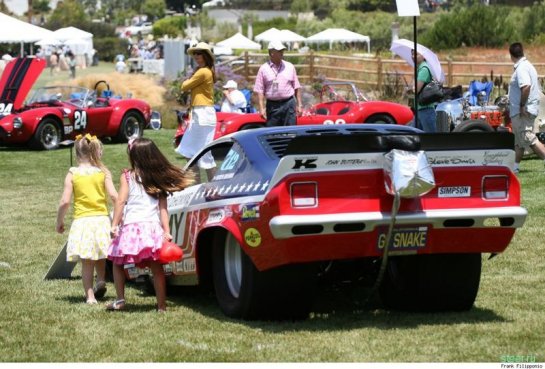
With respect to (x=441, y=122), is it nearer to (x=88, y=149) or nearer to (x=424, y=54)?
(x=424, y=54)

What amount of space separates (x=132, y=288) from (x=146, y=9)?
15084 cm

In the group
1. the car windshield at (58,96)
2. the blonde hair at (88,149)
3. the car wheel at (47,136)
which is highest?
the blonde hair at (88,149)

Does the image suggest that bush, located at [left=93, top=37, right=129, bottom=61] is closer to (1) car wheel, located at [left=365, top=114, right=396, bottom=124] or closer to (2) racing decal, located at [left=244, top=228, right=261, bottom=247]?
(1) car wheel, located at [left=365, top=114, right=396, bottom=124]

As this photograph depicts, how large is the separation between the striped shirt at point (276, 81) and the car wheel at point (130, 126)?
11.3 m

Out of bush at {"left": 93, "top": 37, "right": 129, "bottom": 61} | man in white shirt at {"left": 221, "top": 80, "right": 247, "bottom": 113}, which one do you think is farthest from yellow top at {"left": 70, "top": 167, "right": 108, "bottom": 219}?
bush at {"left": 93, "top": 37, "right": 129, "bottom": 61}

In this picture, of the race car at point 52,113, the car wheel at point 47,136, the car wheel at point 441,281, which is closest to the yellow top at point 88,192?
the car wheel at point 441,281

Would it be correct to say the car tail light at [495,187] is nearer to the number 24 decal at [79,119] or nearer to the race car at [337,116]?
the race car at [337,116]

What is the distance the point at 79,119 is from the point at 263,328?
17079 mm

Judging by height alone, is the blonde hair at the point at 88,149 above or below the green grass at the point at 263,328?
above

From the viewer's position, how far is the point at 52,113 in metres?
23.3

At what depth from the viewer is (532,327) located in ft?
23.7

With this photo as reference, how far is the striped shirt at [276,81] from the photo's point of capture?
13856 mm

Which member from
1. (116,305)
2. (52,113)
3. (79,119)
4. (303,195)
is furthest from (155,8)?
(303,195)
